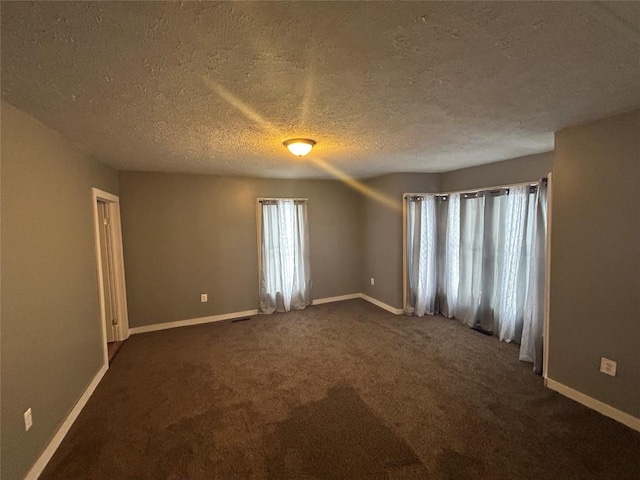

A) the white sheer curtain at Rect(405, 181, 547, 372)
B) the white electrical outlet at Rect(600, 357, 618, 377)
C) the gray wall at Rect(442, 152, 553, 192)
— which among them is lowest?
the white electrical outlet at Rect(600, 357, 618, 377)

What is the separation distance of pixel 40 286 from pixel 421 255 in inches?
169

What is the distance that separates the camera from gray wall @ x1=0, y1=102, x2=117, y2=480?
1.62m

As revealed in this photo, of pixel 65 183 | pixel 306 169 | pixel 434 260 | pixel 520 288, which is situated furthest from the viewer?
pixel 434 260

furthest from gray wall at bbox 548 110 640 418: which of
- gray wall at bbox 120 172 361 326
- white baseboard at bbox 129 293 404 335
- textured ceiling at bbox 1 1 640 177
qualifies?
gray wall at bbox 120 172 361 326

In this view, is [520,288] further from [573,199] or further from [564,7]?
[564,7]

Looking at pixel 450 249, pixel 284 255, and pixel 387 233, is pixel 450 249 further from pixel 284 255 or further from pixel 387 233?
pixel 284 255

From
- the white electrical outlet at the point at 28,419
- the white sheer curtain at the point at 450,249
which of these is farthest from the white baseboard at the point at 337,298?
the white electrical outlet at the point at 28,419

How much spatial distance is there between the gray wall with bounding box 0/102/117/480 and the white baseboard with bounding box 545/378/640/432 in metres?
3.85

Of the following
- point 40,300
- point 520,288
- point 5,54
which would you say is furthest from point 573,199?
point 40,300

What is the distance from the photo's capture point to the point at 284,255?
4809 mm

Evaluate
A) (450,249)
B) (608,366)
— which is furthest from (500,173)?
(608,366)

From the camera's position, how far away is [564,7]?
0.99 meters

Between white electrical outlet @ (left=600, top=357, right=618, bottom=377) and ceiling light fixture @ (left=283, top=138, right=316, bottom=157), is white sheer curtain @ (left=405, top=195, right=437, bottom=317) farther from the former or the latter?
ceiling light fixture @ (left=283, top=138, right=316, bottom=157)

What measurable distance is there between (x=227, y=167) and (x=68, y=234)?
1.86 m
